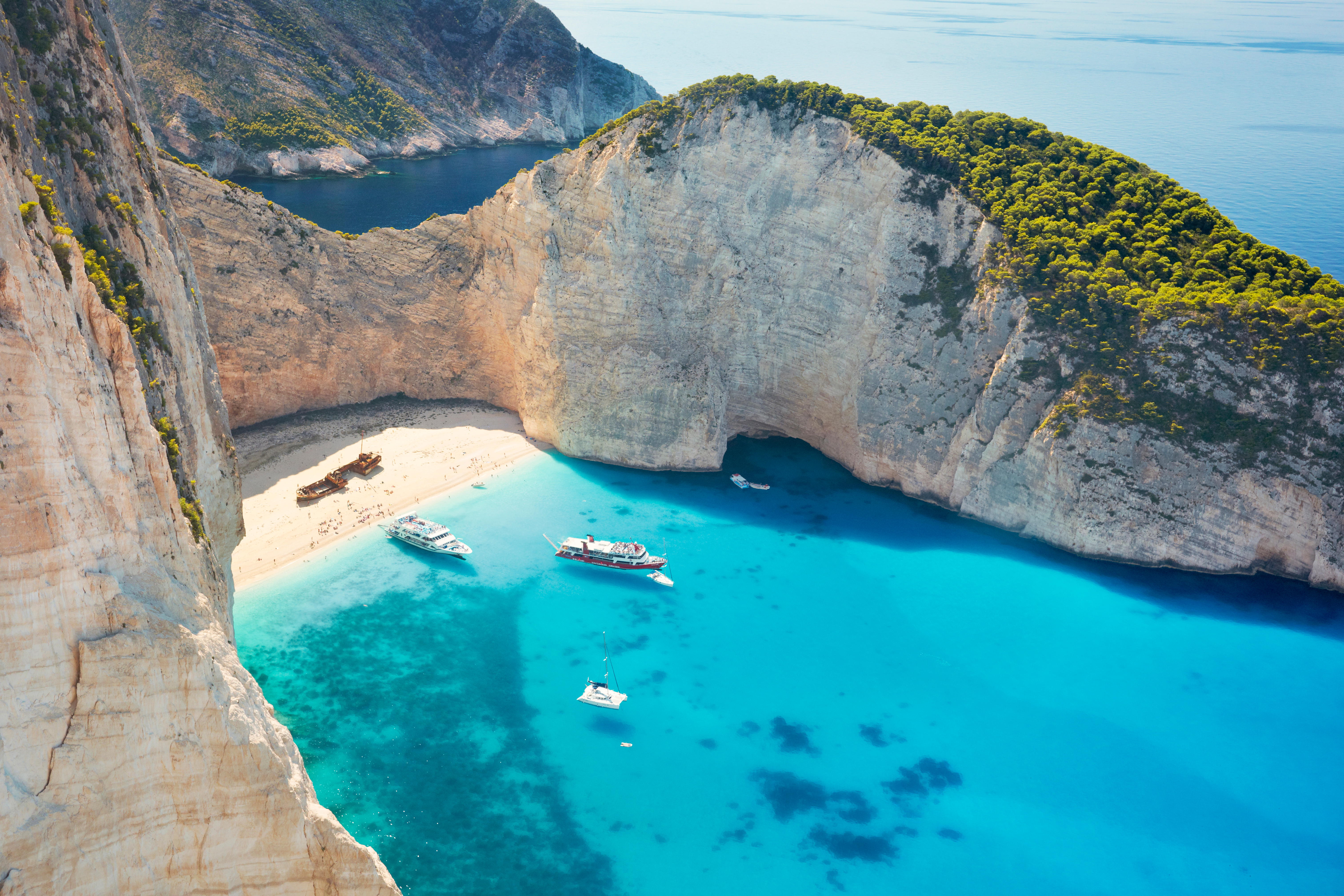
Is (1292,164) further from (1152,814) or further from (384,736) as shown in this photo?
(384,736)

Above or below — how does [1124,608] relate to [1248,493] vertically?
below

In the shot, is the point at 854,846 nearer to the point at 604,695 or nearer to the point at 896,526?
the point at 604,695

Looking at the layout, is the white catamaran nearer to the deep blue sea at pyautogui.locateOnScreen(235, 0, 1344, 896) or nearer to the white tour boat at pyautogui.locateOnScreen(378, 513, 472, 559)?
the deep blue sea at pyautogui.locateOnScreen(235, 0, 1344, 896)

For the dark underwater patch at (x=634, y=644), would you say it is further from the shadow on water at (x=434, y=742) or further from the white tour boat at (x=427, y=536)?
the white tour boat at (x=427, y=536)

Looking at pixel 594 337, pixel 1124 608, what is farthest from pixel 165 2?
pixel 1124 608

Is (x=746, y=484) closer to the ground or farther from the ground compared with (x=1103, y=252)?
closer to the ground

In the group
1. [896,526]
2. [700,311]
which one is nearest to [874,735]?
[896,526]

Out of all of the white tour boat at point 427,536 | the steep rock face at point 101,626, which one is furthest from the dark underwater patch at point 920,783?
the white tour boat at point 427,536
